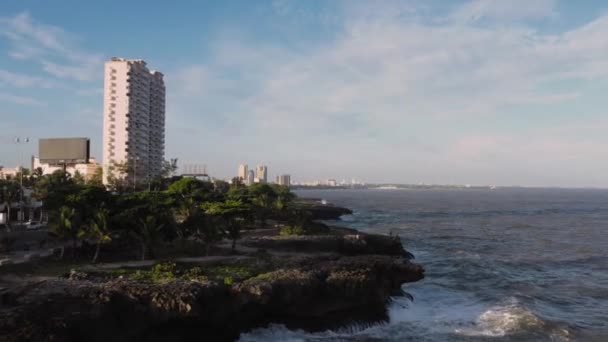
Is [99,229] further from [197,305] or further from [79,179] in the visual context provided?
[79,179]

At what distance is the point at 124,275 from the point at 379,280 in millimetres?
17410

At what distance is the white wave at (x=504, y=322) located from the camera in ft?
103

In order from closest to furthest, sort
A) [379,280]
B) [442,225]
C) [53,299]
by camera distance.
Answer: [53,299], [379,280], [442,225]

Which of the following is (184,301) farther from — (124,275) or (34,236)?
(34,236)

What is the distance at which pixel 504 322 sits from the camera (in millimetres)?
33219

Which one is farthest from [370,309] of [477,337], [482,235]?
[482,235]

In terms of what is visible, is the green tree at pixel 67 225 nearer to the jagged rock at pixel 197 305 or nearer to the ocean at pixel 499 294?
the jagged rock at pixel 197 305

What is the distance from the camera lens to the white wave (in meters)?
31.4

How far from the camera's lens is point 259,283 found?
29.5 metres

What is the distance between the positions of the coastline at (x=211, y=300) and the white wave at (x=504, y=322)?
6146mm

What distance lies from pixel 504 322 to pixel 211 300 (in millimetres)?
19491

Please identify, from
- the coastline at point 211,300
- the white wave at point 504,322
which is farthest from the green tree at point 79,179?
the white wave at point 504,322

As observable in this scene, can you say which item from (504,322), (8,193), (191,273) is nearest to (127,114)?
(8,193)

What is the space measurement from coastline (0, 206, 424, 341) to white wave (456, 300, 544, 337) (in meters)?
6.15
